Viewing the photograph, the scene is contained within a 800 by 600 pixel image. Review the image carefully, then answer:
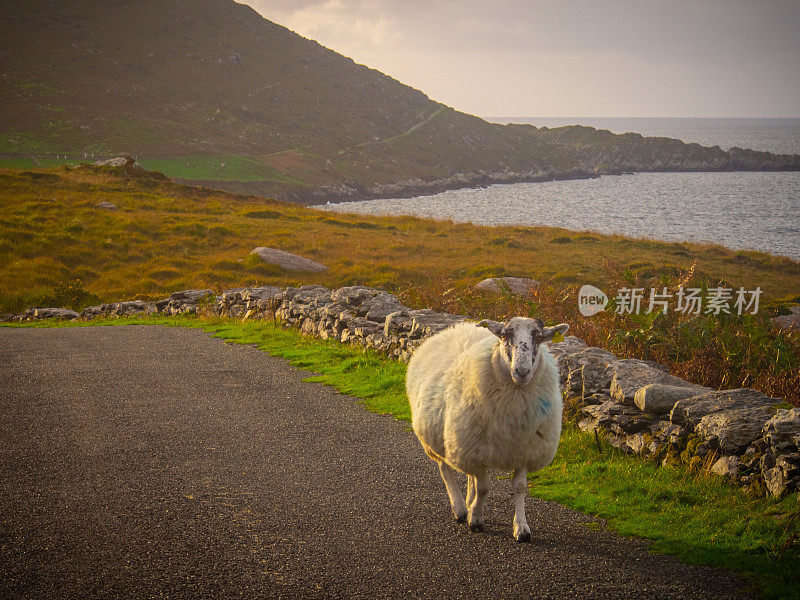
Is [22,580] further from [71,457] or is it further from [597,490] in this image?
[597,490]

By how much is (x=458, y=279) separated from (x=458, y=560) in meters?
26.1

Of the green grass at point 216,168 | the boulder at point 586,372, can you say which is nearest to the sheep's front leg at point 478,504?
the boulder at point 586,372

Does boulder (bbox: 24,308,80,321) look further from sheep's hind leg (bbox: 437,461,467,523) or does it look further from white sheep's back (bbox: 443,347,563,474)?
white sheep's back (bbox: 443,347,563,474)

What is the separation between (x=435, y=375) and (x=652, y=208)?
87899 millimetres

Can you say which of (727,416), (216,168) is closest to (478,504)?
(727,416)

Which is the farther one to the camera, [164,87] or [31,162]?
[164,87]

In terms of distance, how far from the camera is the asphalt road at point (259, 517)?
5469 millimetres

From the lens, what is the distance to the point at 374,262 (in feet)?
115

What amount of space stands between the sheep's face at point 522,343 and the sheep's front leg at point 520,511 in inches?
44.5

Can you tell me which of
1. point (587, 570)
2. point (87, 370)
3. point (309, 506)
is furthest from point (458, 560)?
point (87, 370)

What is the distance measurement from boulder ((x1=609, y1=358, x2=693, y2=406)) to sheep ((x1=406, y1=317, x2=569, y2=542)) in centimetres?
299

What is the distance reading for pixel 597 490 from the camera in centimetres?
750

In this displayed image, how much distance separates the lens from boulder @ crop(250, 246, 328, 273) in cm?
3234

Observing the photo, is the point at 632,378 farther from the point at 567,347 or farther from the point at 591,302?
the point at 591,302
